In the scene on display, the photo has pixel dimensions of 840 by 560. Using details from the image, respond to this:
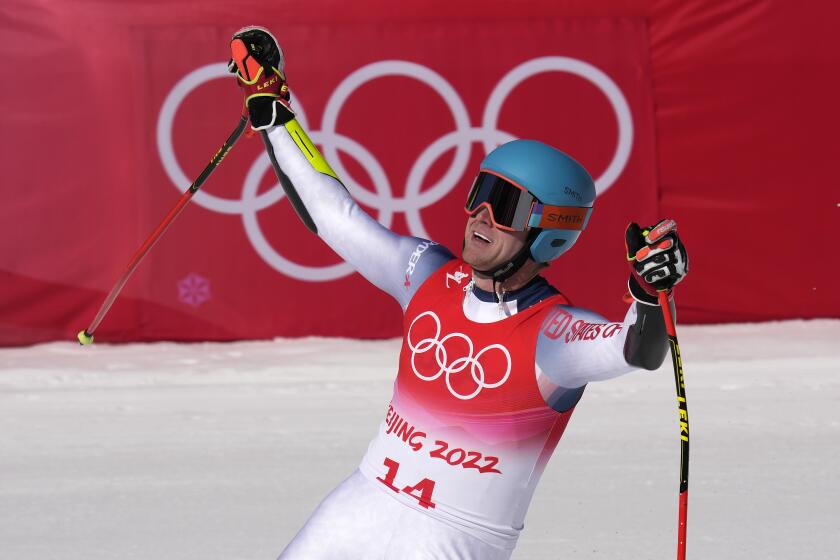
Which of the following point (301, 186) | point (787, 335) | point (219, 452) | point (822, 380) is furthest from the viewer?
point (787, 335)

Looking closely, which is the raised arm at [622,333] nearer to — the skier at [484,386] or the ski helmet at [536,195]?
the skier at [484,386]

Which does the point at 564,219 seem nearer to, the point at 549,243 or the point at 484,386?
the point at 549,243

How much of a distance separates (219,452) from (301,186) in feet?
10.5

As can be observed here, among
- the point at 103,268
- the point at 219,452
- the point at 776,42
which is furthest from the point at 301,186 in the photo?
the point at 776,42

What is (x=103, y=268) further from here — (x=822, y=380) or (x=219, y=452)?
(x=822, y=380)

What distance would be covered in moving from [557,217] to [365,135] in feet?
19.6

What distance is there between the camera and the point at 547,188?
2986 millimetres

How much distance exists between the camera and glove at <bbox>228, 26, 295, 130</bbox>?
346cm

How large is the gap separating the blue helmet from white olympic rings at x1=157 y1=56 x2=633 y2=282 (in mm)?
5765

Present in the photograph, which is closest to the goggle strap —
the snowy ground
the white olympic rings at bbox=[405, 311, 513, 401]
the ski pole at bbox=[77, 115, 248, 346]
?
the white olympic rings at bbox=[405, 311, 513, 401]

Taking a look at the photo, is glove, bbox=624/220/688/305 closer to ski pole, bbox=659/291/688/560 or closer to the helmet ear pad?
ski pole, bbox=659/291/688/560

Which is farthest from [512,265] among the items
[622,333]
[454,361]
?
[622,333]

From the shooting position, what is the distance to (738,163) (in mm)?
8992

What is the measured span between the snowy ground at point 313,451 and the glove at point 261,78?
2.21 m
